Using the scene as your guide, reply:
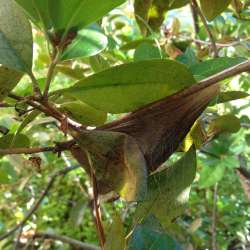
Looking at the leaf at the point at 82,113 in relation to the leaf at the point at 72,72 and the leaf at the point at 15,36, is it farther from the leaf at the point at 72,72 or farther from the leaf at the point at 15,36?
the leaf at the point at 72,72

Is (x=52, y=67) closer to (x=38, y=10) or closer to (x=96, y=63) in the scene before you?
(x=38, y=10)

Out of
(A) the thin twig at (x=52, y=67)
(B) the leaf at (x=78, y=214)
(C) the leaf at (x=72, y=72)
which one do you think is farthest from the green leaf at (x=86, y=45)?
(B) the leaf at (x=78, y=214)

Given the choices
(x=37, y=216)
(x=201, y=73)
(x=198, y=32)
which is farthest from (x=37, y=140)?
(x=201, y=73)

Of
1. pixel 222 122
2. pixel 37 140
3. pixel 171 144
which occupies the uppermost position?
pixel 171 144

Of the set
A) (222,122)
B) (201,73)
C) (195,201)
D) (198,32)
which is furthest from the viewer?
(195,201)

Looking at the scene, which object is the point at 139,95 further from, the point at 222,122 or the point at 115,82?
the point at 222,122

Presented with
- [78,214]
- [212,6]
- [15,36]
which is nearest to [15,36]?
[15,36]
